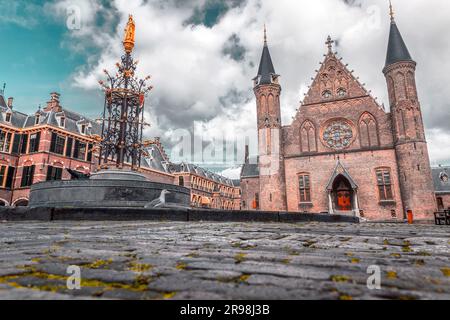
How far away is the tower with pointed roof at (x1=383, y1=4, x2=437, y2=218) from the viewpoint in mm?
23047

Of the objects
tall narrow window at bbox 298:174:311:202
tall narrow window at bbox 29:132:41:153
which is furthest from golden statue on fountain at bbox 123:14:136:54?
tall narrow window at bbox 29:132:41:153

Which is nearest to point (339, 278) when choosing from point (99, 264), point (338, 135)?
point (99, 264)

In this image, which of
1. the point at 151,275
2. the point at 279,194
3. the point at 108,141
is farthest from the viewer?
the point at 279,194

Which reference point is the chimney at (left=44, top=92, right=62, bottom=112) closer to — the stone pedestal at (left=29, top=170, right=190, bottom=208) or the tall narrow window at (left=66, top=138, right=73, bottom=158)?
the tall narrow window at (left=66, top=138, right=73, bottom=158)

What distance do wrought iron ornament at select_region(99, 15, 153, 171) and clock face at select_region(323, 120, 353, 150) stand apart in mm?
20058

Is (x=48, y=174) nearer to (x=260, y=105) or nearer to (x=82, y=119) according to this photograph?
(x=82, y=119)

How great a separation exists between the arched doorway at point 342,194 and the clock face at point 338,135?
3130mm

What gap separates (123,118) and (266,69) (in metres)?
21.8

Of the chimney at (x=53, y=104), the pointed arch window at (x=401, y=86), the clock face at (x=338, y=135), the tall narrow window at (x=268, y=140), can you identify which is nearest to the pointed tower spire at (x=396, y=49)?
the pointed arch window at (x=401, y=86)

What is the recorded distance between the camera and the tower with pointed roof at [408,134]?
23.0 meters

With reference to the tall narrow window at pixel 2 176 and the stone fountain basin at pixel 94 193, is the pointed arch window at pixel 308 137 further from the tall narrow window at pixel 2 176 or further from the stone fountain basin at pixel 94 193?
the tall narrow window at pixel 2 176
